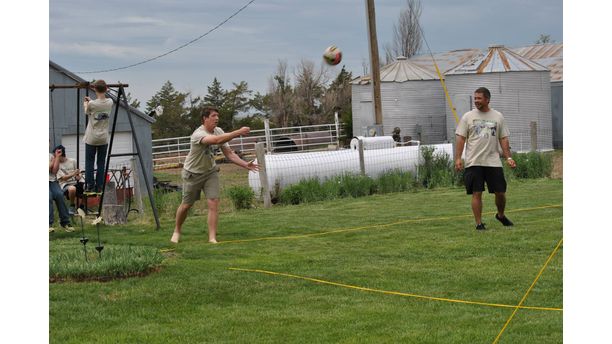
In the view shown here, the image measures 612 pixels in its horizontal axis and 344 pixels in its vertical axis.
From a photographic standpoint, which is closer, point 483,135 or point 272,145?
point 483,135

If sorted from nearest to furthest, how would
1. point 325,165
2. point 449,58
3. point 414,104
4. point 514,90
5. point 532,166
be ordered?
point 325,165 < point 532,166 < point 514,90 < point 414,104 < point 449,58

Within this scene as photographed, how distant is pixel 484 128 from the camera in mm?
11594

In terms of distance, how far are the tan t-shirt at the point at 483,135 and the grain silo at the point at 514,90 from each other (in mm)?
26631

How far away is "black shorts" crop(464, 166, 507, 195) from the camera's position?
11.6 metres

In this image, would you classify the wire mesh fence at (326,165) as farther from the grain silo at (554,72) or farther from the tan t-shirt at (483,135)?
the grain silo at (554,72)

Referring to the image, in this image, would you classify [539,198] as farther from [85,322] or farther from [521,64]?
[521,64]

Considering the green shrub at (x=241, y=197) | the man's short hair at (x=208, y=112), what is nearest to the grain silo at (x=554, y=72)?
the green shrub at (x=241, y=197)

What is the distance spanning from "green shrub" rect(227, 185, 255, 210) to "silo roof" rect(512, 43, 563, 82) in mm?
29256

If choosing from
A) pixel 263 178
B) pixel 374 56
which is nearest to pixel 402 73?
pixel 374 56

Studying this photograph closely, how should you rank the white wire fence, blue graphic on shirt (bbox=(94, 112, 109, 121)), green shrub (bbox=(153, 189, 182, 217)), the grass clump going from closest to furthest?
the grass clump
blue graphic on shirt (bbox=(94, 112, 109, 121))
green shrub (bbox=(153, 189, 182, 217))
the white wire fence

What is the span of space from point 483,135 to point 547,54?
128 feet

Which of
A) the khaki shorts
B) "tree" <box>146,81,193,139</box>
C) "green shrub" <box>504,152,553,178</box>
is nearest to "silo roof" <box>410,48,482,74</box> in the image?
"tree" <box>146,81,193,139</box>

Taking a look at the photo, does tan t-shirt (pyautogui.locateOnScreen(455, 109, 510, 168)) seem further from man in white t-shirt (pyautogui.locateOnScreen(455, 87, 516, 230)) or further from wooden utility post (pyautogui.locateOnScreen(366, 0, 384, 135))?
wooden utility post (pyautogui.locateOnScreen(366, 0, 384, 135))

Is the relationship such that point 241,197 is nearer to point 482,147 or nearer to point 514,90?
point 482,147
